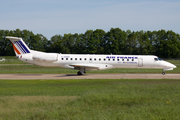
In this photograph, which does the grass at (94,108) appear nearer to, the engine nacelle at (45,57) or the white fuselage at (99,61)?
the white fuselage at (99,61)

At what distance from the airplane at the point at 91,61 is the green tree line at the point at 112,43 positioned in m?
57.1

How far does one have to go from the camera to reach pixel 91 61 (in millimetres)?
31375

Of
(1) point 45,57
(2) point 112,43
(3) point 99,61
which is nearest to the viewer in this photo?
(3) point 99,61

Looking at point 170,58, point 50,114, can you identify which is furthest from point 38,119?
point 170,58

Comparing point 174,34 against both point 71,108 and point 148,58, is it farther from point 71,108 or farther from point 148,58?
point 71,108

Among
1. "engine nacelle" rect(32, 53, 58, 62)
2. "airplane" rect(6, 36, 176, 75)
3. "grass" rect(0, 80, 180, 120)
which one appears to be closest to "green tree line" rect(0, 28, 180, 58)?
"airplane" rect(6, 36, 176, 75)

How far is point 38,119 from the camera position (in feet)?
31.3

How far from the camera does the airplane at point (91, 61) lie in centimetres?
3075

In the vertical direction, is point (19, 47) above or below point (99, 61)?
above

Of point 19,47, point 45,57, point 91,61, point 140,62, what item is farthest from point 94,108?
point 19,47

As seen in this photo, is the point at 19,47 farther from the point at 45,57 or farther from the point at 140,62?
the point at 140,62

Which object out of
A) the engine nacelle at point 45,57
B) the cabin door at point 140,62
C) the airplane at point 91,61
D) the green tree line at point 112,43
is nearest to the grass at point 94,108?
the airplane at point 91,61

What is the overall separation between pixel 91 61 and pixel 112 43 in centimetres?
6381

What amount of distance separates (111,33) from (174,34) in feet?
83.1
